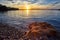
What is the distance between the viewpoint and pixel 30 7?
13711 mm

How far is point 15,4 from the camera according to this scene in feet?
48.0

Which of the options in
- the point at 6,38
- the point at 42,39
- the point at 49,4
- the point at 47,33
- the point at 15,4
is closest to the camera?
the point at 42,39

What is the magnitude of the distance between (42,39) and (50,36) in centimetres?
75

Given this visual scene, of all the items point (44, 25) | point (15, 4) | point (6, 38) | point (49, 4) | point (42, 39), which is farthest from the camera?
point (15, 4)

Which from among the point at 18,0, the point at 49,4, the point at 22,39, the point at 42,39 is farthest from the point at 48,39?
the point at 18,0

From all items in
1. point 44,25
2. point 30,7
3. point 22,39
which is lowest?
point 22,39

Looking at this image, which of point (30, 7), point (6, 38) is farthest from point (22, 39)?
point (30, 7)

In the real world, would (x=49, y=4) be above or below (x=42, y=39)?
above

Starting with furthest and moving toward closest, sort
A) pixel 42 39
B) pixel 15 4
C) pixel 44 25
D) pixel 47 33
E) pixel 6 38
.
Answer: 1. pixel 15 4
2. pixel 44 25
3. pixel 6 38
4. pixel 47 33
5. pixel 42 39

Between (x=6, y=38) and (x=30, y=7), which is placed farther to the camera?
(x=30, y=7)

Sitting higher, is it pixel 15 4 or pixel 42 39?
pixel 15 4

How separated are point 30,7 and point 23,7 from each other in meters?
0.75

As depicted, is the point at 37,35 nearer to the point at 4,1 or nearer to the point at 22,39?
the point at 22,39

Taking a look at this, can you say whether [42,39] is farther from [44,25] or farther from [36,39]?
[44,25]
